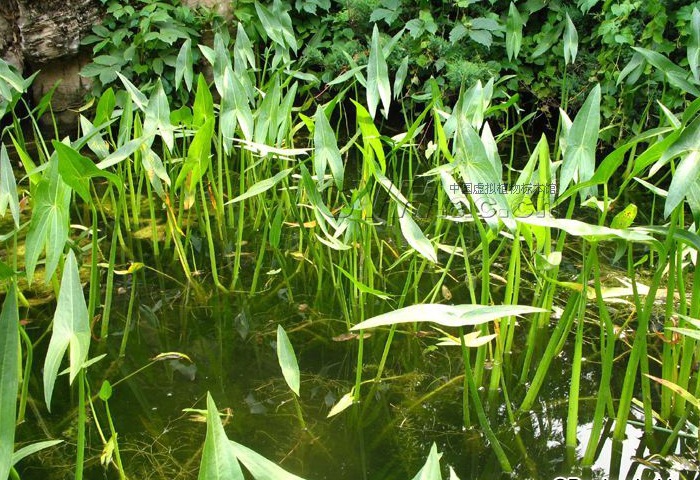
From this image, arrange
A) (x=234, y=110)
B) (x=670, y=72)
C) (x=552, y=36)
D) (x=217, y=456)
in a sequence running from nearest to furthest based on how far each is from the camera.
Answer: (x=217, y=456), (x=670, y=72), (x=234, y=110), (x=552, y=36)

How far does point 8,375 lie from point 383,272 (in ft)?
3.84

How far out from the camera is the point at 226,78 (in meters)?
1.59

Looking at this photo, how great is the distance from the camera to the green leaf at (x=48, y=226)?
1025mm

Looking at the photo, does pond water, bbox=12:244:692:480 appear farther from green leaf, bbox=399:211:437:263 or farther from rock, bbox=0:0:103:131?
rock, bbox=0:0:103:131

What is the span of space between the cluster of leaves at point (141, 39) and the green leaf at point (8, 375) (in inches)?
99.8

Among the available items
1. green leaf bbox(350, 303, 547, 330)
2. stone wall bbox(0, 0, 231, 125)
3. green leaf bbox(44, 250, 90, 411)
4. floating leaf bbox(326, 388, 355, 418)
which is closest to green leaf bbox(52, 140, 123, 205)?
green leaf bbox(44, 250, 90, 411)

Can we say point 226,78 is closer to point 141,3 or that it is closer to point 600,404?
point 600,404

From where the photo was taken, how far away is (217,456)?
0.51m

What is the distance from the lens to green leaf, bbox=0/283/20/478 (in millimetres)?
639

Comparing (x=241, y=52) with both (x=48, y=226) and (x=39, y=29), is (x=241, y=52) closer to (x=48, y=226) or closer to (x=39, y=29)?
(x=48, y=226)

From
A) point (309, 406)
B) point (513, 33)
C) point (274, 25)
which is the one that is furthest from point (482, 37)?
point (309, 406)

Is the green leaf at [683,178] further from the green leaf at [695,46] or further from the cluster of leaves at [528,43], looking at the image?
the cluster of leaves at [528,43]

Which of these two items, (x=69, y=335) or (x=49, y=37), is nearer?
(x=69, y=335)

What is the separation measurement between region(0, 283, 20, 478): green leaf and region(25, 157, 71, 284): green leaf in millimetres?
402
